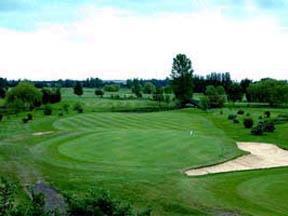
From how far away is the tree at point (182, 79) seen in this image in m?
132

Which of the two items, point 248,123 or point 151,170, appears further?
point 248,123

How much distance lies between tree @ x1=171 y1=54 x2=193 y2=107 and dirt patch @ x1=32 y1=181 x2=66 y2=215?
99082 millimetres

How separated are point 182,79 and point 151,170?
99.3m

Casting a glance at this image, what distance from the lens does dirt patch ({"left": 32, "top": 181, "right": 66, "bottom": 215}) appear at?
2588 centimetres

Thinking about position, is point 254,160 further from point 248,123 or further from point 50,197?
point 248,123

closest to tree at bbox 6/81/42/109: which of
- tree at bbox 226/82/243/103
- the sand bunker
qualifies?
tree at bbox 226/82/243/103

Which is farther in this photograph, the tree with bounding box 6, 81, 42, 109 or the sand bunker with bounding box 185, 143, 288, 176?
the tree with bounding box 6, 81, 42, 109

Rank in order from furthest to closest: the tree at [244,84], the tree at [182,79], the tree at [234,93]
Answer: the tree at [244,84], the tree at [234,93], the tree at [182,79]

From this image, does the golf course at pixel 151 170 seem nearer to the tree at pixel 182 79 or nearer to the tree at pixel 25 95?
the tree at pixel 25 95

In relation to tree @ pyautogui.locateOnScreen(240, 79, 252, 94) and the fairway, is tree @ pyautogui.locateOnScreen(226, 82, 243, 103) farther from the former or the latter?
the fairway

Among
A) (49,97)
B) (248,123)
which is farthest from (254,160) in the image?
(49,97)

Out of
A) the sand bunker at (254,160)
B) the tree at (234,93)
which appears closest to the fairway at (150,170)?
the sand bunker at (254,160)

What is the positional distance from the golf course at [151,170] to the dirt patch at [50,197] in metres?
0.73

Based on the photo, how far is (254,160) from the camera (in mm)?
45000
